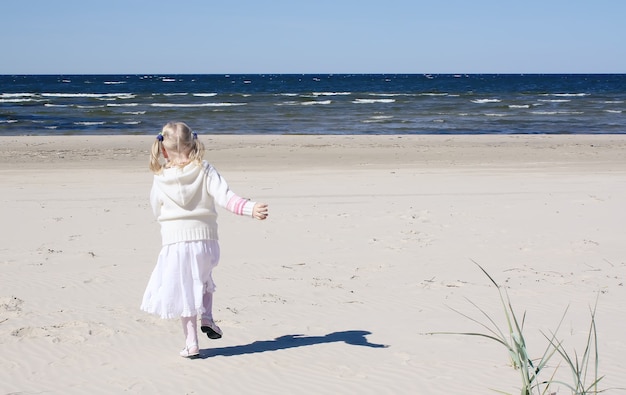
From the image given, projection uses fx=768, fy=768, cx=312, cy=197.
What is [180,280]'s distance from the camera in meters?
4.23

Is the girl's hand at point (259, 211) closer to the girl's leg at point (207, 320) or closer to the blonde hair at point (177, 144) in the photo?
the blonde hair at point (177, 144)

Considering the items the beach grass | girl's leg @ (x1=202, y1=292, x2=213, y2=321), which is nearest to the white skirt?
girl's leg @ (x1=202, y1=292, x2=213, y2=321)

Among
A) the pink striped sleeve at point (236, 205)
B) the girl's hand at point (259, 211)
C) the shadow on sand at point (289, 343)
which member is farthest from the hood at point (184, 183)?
the shadow on sand at point (289, 343)

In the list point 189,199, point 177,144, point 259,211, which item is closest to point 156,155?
point 177,144

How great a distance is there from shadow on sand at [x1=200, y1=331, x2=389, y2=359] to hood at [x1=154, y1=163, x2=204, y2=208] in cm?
92

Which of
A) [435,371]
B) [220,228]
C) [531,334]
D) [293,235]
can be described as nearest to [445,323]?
[531,334]

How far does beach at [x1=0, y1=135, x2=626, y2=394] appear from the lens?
418 centimetres

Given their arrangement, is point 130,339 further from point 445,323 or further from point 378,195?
point 378,195

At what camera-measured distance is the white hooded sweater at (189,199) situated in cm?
420

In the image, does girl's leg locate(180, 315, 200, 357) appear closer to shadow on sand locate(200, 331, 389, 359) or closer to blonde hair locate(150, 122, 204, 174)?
shadow on sand locate(200, 331, 389, 359)

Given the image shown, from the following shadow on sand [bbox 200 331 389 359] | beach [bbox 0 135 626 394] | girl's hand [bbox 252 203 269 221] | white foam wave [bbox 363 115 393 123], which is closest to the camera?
girl's hand [bbox 252 203 269 221]

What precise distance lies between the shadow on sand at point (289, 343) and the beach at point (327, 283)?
13 millimetres

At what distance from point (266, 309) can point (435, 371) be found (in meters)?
1.68

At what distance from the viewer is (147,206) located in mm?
9648
